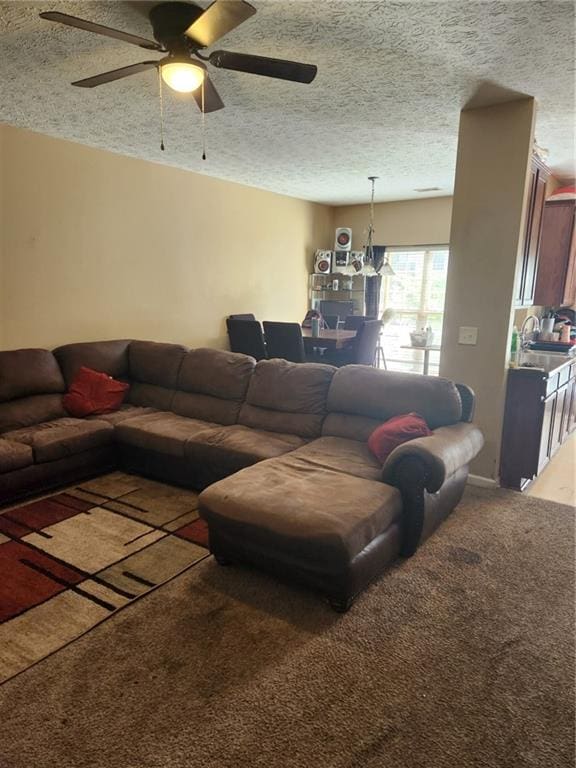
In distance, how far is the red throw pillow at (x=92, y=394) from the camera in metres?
3.88

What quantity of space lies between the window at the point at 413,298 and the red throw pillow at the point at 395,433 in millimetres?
4404

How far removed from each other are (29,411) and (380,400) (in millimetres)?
2539

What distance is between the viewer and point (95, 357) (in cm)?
420

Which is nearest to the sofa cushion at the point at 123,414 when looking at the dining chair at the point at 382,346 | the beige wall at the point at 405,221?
the dining chair at the point at 382,346

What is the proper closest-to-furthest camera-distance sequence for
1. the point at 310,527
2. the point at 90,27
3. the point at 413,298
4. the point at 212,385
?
the point at 90,27 < the point at 310,527 < the point at 212,385 < the point at 413,298

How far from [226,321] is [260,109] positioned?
9.61 ft

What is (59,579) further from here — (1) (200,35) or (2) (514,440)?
(2) (514,440)

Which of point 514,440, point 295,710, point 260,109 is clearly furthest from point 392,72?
point 295,710

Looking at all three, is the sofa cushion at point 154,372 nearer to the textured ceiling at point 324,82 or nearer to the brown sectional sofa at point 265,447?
the brown sectional sofa at point 265,447

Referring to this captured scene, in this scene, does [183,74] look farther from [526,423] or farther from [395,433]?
[526,423]

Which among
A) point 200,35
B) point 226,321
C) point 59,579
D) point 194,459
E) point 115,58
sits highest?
point 115,58

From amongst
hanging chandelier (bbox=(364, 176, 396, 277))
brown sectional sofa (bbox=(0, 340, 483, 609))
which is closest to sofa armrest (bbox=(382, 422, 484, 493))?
brown sectional sofa (bbox=(0, 340, 483, 609))

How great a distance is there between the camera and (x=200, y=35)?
6.71 feet

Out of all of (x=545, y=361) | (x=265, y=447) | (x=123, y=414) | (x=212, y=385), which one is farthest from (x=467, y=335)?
(x=123, y=414)
